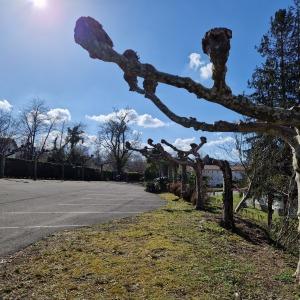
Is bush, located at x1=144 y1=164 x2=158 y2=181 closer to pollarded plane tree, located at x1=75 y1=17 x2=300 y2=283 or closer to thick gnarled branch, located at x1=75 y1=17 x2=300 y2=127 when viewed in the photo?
pollarded plane tree, located at x1=75 y1=17 x2=300 y2=283

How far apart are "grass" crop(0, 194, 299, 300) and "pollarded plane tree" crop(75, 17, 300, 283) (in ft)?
3.67

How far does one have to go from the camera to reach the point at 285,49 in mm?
31328

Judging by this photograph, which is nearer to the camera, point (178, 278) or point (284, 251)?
point (178, 278)

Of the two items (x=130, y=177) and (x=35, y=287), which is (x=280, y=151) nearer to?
(x=35, y=287)

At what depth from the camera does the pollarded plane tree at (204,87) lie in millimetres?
5762

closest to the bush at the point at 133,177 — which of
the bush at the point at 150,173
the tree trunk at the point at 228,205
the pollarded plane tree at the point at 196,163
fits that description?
the bush at the point at 150,173

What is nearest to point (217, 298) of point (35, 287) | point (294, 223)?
point (35, 287)

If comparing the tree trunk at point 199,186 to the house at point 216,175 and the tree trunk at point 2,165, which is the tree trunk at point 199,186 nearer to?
the house at point 216,175

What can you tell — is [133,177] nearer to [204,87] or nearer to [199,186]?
[199,186]

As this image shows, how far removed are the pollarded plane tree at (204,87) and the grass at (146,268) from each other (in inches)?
44.1

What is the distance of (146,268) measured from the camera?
696 cm

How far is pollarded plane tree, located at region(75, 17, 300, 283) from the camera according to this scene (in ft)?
18.9

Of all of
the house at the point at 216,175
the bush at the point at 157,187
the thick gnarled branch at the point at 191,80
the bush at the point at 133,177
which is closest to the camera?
the thick gnarled branch at the point at 191,80

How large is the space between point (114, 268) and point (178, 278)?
103 centimetres
